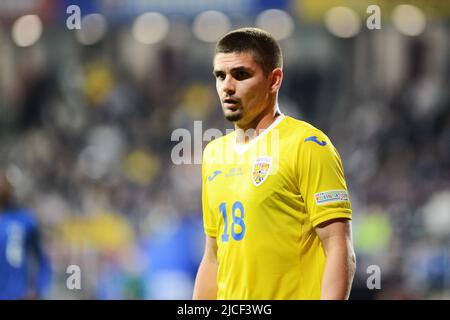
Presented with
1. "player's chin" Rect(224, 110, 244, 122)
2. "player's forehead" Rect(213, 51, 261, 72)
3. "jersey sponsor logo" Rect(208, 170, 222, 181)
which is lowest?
"jersey sponsor logo" Rect(208, 170, 222, 181)

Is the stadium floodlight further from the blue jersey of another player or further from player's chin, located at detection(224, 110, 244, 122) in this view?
player's chin, located at detection(224, 110, 244, 122)

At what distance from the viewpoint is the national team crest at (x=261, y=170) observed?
3.81 meters

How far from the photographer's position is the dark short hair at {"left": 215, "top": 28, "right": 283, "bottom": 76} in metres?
3.91

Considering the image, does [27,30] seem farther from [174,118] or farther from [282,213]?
[282,213]

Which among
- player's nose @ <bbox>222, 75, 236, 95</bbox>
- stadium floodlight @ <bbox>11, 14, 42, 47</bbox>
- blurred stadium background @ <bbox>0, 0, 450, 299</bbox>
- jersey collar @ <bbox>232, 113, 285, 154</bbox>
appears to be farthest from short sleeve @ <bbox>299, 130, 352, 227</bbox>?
stadium floodlight @ <bbox>11, 14, 42, 47</bbox>

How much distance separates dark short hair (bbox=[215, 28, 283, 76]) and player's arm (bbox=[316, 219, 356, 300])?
31.5 inches

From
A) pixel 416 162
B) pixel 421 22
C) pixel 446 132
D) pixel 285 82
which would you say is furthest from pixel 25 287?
pixel 421 22

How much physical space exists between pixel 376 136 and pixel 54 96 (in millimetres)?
6351

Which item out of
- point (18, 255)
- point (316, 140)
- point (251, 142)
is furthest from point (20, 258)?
point (316, 140)

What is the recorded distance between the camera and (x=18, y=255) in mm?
7664

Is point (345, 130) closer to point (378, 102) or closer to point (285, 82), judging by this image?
point (378, 102)

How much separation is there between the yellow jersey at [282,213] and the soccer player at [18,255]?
413cm

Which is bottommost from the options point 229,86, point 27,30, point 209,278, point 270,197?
point 209,278

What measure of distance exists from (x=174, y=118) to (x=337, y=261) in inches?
498
